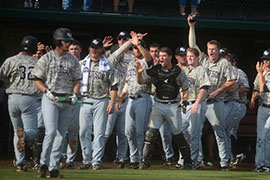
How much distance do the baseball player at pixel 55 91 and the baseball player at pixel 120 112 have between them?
8.26 feet

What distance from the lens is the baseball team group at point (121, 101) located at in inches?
316

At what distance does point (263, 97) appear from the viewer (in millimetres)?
10953

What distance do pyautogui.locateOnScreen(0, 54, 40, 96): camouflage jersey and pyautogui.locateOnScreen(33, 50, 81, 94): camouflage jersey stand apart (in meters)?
1.16

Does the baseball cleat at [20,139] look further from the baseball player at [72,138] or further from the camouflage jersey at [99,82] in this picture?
the camouflage jersey at [99,82]

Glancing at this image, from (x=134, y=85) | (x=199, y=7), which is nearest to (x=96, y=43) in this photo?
(x=134, y=85)

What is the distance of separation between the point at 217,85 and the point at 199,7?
17.8 feet

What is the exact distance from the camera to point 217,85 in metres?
11.1

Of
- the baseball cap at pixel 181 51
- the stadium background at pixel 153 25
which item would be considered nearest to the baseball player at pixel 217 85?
the baseball cap at pixel 181 51

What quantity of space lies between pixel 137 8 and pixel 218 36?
2246mm

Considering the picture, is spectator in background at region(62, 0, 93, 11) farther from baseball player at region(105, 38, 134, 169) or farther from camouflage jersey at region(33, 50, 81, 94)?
camouflage jersey at region(33, 50, 81, 94)

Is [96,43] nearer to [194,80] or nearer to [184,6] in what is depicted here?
[194,80]

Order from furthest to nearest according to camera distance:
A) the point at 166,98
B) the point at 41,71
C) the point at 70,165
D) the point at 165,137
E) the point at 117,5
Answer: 1. the point at 117,5
2. the point at 165,137
3. the point at 70,165
4. the point at 166,98
5. the point at 41,71

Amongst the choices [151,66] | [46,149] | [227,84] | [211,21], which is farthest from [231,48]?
[46,149]

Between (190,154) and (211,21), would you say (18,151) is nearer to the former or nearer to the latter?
(190,154)
